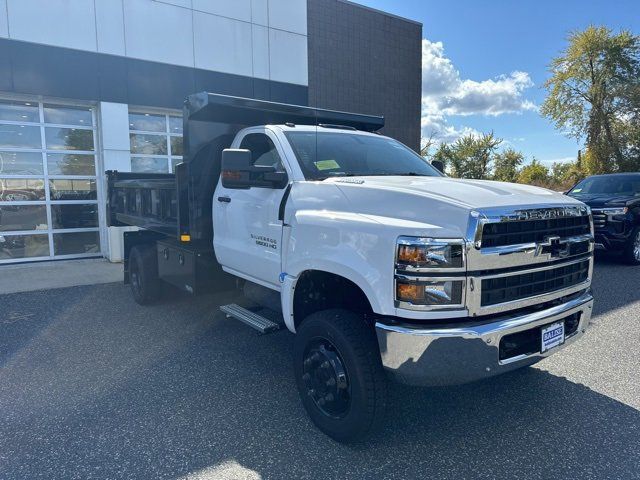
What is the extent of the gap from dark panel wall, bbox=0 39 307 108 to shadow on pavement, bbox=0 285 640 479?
6740 millimetres

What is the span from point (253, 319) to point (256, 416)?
0.93 metres

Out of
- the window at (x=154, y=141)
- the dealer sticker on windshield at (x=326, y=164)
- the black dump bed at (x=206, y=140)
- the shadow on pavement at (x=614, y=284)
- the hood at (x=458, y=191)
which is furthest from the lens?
the window at (x=154, y=141)

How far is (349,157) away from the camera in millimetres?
4055

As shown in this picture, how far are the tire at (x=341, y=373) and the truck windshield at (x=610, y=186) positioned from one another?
30.1 feet

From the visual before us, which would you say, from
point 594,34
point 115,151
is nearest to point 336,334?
point 115,151

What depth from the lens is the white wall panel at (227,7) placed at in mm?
11016

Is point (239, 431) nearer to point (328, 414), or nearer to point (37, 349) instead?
point (328, 414)

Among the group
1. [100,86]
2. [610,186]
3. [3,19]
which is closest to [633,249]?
[610,186]

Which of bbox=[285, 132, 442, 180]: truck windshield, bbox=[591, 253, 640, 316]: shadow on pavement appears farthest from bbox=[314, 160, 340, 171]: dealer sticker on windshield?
bbox=[591, 253, 640, 316]: shadow on pavement

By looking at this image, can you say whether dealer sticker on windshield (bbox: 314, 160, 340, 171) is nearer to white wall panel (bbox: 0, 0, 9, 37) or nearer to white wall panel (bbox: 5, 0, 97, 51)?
white wall panel (bbox: 5, 0, 97, 51)

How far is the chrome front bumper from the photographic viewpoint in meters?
2.60

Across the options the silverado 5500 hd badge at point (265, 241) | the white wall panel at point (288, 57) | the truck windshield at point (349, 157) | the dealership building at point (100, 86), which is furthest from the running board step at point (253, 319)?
the white wall panel at point (288, 57)

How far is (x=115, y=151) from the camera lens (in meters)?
10.2

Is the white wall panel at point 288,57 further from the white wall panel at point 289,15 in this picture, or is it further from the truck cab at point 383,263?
the truck cab at point 383,263
